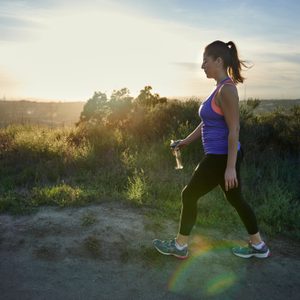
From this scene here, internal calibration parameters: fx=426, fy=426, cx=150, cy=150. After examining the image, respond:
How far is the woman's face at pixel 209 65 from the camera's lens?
13.0 feet

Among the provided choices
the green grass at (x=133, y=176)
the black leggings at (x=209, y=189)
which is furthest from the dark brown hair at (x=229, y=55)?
the green grass at (x=133, y=176)

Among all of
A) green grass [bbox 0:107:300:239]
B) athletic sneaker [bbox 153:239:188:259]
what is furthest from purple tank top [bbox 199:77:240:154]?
green grass [bbox 0:107:300:239]

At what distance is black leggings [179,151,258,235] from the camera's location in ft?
13.4

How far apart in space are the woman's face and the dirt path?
1965mm

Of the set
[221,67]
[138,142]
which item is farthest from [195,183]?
[138,142]

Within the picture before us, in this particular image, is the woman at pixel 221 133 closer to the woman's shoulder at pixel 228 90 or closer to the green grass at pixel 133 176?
the woman's shoulder at pixel 228 90

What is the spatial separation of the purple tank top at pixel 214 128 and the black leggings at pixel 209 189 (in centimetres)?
8

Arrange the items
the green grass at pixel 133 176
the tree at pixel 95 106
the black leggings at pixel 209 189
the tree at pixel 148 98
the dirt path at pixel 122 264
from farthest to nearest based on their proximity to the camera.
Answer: the tree at pixel 95 106
the tree at pixel 148 98
the green grass at pixel 133 176
the black leggings at pixel 209 189
the dirt path at pixel 122 264

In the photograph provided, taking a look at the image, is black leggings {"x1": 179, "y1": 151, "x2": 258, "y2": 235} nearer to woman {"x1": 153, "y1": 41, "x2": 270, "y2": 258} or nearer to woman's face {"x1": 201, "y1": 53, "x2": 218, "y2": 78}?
woman {"x1": 153, "y1": 41, "x2": 270, "y2": 258}

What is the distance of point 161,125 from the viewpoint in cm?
1164

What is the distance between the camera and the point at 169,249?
457 centimetres

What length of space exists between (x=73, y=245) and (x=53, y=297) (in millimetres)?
1084

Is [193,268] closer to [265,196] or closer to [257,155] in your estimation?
[265,196]

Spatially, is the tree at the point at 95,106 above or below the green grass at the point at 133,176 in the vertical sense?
above
